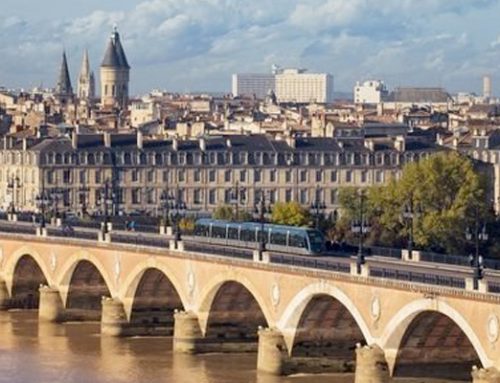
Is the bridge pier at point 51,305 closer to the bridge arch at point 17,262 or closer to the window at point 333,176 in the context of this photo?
the bridge arch at point 17,262

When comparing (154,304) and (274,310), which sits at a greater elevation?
(274,310)

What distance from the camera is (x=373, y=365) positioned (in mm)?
49812

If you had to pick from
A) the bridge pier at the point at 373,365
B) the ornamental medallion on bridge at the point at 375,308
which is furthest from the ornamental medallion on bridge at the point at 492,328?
the ornamental medallion on bridge at the point at 375,308

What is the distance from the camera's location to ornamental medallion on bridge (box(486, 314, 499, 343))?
45.0 m

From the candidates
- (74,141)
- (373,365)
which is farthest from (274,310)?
(74,141)

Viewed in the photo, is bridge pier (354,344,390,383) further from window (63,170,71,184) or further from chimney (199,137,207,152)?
chimney (199,137,207,152)

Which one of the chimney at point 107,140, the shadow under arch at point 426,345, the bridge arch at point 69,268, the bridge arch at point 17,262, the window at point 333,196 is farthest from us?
the window at point 333,196

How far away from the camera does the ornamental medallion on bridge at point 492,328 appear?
4503cm

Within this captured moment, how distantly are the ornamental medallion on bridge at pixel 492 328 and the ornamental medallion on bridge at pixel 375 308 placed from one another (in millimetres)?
5012

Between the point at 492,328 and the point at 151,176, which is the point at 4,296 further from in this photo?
the point at 151,176

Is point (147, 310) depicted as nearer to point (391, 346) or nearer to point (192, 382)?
point (192, 382)

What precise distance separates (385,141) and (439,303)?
218 ft

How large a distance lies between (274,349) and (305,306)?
4.97ft

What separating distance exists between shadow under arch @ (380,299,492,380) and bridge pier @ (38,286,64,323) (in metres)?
20.7
